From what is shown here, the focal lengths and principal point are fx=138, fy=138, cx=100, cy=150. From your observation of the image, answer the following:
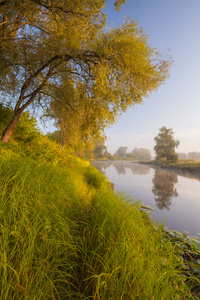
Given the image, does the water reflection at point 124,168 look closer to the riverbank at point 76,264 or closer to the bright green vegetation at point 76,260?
the bright green vegetation at point 76,260

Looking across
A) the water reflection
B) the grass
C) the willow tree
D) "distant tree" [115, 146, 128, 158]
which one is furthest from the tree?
"distant tree" [115, 146, 128, 158]

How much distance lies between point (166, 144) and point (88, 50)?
44.4m

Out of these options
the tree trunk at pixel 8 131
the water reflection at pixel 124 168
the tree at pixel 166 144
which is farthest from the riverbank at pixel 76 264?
the tree at pixel 166 144

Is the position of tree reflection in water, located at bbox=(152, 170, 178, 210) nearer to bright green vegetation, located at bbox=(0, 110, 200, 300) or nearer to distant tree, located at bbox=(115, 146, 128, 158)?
bright green vegetation, located at bbox=(0, 110, 200, 300)

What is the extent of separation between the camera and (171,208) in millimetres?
7184

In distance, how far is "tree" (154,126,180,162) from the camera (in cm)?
4331

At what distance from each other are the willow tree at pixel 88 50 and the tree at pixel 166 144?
41366 millimetres

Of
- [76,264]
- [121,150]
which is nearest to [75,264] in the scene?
[76,264]

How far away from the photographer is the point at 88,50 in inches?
261

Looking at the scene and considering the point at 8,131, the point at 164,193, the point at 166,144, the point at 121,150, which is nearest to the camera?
the point at 8,131

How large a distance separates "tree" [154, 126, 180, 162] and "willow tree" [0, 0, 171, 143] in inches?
1629

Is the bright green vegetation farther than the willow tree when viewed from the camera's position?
No

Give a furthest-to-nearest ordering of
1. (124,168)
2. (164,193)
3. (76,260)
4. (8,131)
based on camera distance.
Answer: (124,168)
(164,193)
(8,131)
(76,260)

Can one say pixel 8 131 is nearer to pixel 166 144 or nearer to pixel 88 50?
pixel 88 50
